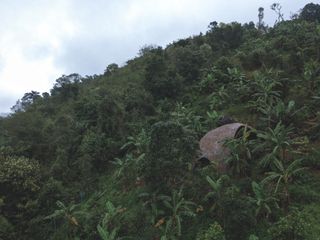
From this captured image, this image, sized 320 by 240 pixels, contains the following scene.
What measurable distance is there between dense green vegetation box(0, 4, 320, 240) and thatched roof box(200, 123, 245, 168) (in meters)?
0.67

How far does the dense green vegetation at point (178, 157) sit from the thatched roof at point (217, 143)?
0.67 metres

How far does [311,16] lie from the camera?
54000 mm

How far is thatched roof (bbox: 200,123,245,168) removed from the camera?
2235cm

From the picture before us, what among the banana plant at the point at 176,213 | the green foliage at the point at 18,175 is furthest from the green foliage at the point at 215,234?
the green foliage at the point at 18,175

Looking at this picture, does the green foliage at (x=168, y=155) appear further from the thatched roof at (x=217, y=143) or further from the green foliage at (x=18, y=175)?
the green foliage at (x=18, y=175)

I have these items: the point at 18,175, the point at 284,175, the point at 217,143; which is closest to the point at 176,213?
the point at 284,175

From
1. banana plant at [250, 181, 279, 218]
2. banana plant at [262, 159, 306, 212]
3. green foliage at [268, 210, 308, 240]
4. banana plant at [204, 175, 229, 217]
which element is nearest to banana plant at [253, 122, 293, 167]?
banana plant at [262, 159, 306, 212]

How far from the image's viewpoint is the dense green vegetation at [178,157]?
18812mm

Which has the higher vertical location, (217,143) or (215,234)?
(217,143)

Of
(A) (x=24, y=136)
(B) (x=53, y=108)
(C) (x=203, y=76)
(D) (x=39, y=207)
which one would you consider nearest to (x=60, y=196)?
(D) (x=39, y=207)

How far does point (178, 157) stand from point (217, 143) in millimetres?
3718

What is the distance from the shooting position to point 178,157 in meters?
19.9

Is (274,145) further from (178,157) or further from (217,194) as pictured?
(178,157)

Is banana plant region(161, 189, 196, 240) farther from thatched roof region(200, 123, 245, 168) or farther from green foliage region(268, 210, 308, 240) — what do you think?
green foliage region(268, 210, 308, 240)
